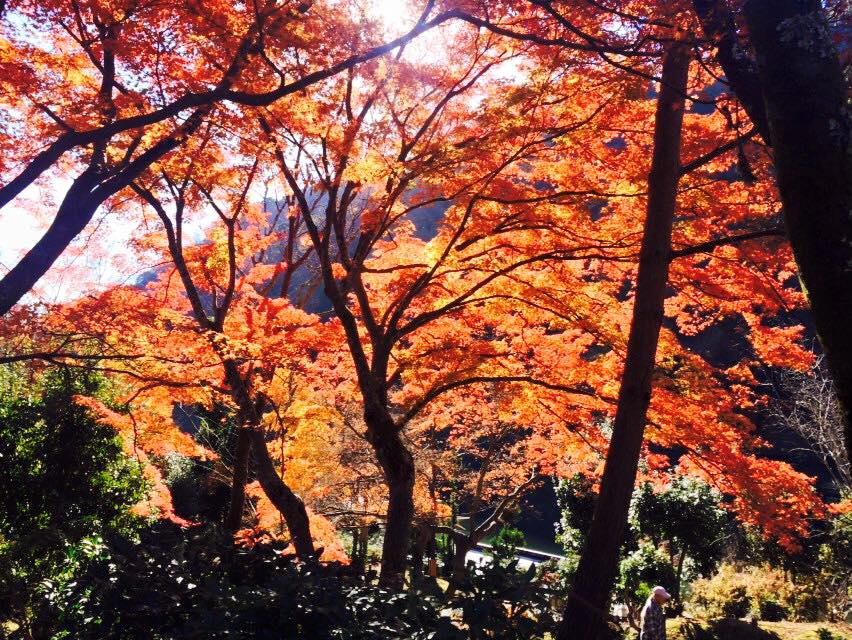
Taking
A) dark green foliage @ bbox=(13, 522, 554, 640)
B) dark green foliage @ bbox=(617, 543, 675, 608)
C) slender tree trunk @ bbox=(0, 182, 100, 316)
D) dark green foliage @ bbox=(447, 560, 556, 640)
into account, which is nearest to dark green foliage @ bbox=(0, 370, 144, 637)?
slender tree trunk @ bbox=(0, 182, 100, 316)

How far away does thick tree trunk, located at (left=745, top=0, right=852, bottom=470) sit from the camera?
182 centimetres

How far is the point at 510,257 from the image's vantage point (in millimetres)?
7043

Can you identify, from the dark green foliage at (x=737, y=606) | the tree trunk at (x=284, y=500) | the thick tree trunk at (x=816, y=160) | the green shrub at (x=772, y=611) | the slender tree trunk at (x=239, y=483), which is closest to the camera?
the thick tree trunk at (x=816, y=160)

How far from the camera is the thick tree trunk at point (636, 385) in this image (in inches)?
180

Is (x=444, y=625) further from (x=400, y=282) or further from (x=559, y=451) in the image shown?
(x=559, y=451)

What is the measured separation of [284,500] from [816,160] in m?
6.55

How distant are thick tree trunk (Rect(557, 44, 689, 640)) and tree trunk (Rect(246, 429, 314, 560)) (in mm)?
3457

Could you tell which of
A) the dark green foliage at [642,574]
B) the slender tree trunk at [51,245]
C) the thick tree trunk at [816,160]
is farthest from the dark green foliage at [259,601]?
the dark green foliage at [642,574]

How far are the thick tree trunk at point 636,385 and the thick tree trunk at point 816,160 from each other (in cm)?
271

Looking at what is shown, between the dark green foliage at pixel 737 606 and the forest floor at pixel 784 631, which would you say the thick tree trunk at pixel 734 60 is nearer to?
the forest floor at pixel 784 631

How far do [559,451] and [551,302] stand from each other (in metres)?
3.89

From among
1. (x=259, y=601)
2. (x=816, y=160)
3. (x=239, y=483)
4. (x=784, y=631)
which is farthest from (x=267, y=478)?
(x=784, y=631)

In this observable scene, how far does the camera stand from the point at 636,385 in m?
4.82

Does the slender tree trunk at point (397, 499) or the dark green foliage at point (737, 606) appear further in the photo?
the dark green foliage at point (737, 606)
